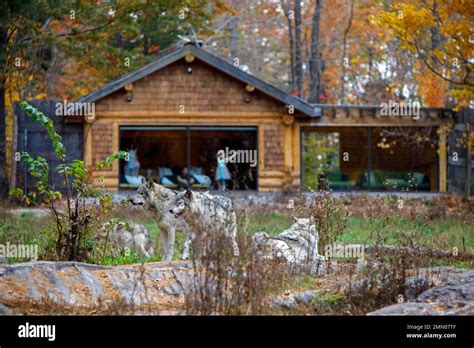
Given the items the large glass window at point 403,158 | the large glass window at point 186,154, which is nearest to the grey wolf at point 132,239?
the large glass window at point 186,154

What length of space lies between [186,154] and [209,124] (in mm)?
1813

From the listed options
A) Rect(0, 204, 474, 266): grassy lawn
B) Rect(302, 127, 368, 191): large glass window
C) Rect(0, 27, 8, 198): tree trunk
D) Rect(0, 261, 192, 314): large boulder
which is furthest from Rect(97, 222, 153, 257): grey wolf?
Rect(302, 127, 368, 191): large glass window

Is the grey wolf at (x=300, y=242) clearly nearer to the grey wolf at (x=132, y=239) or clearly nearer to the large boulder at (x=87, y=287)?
the large boulder at (x=87, y=287)

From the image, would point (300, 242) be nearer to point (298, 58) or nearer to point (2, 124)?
point (2, 124)

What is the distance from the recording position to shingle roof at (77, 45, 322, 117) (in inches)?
1342

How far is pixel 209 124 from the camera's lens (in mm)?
35344

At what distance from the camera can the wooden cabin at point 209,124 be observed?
→ 34.8 m

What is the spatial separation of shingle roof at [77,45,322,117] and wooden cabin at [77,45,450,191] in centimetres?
3

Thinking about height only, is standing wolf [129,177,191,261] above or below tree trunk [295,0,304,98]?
below

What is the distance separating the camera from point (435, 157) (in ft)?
123

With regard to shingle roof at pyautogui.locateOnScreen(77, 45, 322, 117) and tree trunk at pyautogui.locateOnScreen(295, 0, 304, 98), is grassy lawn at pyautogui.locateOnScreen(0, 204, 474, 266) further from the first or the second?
tree trunk at pyautogui.locateOnScreen(295, 0, 304, 98)
